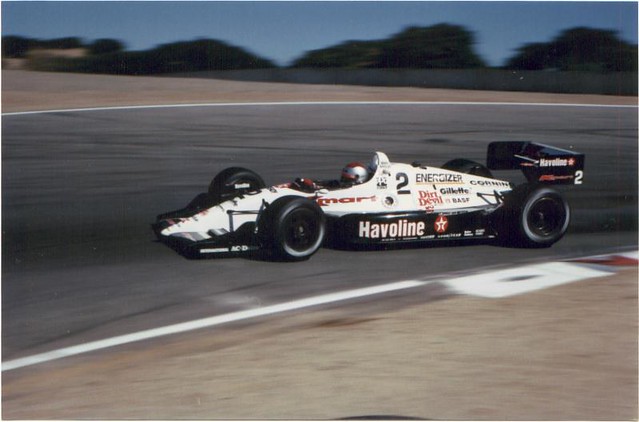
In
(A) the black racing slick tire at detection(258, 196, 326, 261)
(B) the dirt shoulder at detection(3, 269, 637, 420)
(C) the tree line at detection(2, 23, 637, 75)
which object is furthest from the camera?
(C) the tree line at detection(2, 23, 637, 75)

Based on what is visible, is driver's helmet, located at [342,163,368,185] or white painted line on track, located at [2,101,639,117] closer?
driver's helmet, located at [342,163,368,185]

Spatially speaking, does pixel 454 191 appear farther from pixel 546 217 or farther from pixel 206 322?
pixel 206 322

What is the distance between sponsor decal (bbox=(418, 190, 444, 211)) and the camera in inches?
357

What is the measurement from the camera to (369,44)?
1673 centimetres

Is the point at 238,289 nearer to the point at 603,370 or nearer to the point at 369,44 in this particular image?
the point at 603,370

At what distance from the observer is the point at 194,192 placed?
1203 centimetres

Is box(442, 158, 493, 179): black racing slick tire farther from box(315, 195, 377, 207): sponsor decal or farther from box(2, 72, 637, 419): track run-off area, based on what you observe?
box(315, 195, 377, 207): sponsor decal

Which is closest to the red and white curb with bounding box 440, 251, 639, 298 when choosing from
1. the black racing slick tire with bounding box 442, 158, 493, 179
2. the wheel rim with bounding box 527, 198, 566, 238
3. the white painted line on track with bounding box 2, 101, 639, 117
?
the wheel rim with bounding box 527, 198, 566, 238

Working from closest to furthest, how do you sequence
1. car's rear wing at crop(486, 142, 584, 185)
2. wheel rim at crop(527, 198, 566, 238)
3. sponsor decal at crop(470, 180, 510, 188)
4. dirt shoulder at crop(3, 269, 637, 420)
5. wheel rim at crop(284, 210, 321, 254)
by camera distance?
dirt shoulder at crop(3, 269, 637, 420) → wheel rim at crop(284, 210, 321, 254) → wheel rim at crop(527, 198, 566, 238) → sponsor decal at crop(470, 180, 510, 188) → car's rear wing at crop(486, 142, 584, 185)

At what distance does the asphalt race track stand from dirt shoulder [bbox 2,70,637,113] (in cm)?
77

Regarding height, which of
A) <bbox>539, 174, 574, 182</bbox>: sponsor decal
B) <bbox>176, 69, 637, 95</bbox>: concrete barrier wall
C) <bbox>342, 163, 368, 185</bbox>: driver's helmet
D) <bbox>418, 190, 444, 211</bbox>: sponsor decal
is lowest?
<bbox>418, 190, 444, 211</bbox>: sponsor decal

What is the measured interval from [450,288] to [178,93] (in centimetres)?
1331

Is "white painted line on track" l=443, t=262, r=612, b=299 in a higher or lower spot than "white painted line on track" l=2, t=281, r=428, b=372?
higher

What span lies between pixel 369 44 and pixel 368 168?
8210mm
